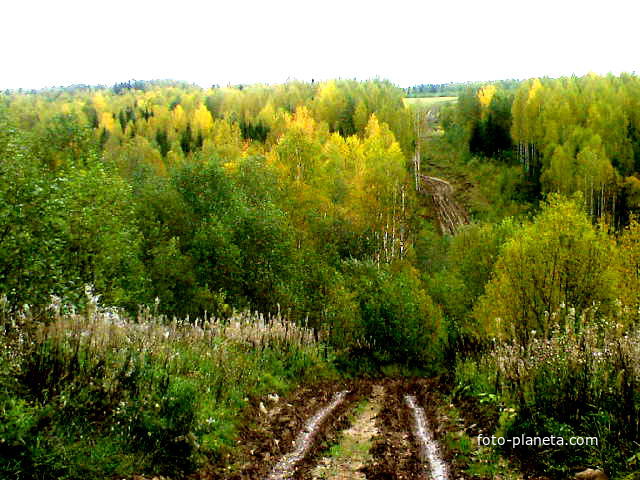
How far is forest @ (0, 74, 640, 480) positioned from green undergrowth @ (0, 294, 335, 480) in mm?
34

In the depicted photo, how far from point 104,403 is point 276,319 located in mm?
10982

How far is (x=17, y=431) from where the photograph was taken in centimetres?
674

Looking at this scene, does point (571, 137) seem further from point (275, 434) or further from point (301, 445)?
point (301, 445)

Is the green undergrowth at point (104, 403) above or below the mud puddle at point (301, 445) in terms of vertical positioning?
above

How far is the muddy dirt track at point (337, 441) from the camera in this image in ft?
28.9

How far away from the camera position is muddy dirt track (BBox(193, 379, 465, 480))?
28.9 feet

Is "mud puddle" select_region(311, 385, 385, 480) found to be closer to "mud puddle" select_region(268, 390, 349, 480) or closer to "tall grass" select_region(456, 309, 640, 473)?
"mud puddle" select_region(268, 390, 349, 480)

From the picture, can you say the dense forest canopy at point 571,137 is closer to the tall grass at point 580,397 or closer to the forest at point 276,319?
the forest at point 276,319

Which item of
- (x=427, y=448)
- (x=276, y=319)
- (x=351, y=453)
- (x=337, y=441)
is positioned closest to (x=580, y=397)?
(x=427, y=448)

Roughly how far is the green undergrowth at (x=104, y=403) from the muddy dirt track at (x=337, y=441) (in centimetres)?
62

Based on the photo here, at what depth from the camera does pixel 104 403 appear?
28.8ft

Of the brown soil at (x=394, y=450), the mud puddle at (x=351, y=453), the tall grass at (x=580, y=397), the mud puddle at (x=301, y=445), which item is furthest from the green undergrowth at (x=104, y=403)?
A: the tall grass at (x=580, y=397)

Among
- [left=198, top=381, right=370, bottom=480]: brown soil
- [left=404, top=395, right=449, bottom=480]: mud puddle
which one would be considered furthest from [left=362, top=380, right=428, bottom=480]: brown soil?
[left=198, top=381, right=370, bottom=480]: brown soil

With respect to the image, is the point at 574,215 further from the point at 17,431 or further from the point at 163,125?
the point at 163,125
